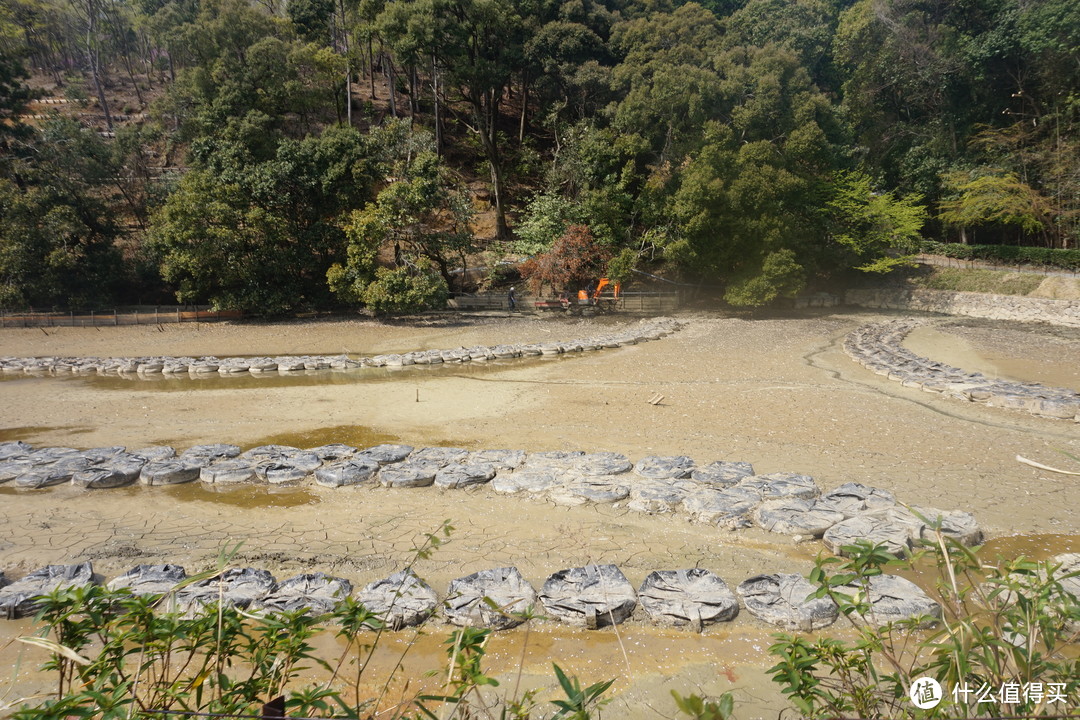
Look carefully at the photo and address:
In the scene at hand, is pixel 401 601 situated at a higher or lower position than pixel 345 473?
lower

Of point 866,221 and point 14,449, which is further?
point 866,221

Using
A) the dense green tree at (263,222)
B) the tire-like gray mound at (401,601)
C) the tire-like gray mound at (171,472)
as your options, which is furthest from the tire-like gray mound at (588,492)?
the dense green tree at (263,222)

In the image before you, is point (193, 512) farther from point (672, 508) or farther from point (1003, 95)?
point (1003, 95)

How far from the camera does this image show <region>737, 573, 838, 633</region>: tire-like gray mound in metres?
5.14

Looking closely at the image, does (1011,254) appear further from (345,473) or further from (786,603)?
(345,473)

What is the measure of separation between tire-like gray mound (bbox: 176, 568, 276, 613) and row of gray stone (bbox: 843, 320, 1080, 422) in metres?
13.7

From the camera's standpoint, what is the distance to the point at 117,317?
2131cm

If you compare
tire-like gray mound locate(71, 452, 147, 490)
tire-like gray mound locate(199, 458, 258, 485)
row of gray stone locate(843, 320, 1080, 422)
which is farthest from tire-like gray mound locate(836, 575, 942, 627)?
tire-like gray mound locate(71, 452, 147, 490)

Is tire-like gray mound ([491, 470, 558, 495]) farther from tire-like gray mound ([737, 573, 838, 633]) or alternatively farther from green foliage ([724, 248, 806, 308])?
green foliage ([724, 248, 806, 308])

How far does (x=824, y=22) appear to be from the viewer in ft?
142

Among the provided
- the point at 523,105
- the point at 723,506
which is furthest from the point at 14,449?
the point at 523,105

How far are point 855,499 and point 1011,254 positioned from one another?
91.3 ft

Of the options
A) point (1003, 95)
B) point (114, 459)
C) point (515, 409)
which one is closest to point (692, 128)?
point (1003, 95)

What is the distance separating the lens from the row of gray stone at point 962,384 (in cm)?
1095
